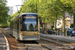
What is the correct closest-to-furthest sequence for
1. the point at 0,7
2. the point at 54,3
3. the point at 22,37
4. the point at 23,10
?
1. the point at 22,37
2. the point at 54,3
3. the point at 0,7
4. the point at 23,10

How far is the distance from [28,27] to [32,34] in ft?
2.64

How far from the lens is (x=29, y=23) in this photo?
17.0 meters

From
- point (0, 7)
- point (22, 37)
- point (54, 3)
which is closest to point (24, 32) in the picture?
point (22, 37)

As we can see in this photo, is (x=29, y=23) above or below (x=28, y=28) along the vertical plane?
above

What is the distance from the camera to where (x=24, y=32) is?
17.0m

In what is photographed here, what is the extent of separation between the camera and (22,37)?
16906 millimetres

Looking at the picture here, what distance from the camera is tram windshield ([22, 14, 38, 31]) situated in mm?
17000

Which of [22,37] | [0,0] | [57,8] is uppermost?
[0,0]

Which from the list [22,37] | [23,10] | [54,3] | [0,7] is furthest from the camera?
[23,10]

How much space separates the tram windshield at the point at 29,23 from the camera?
17000mm

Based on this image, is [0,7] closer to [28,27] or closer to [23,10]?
[23,10]

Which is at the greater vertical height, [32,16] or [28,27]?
[32,16]

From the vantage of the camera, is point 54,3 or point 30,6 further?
point 30,6

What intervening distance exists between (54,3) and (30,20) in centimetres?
1944
